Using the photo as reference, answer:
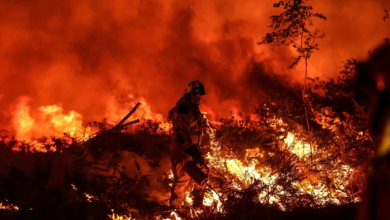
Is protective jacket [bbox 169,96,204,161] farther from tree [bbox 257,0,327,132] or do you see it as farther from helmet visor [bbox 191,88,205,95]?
tree [bbox 257,0,327,132]

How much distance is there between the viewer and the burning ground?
515 centimetres

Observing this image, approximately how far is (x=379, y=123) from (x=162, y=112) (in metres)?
11.0

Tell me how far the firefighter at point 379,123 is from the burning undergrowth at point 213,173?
2386 millimetres

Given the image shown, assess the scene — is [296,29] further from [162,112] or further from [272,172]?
[162,112]

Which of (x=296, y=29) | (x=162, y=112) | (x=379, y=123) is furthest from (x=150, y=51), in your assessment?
(x=379, y=123)

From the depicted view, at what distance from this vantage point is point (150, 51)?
13961 mm

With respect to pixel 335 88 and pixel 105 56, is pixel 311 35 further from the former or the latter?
pixel 105 56

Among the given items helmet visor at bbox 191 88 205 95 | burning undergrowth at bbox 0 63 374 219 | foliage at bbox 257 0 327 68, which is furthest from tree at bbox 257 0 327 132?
helmet visor at bbox 191 88 205 95

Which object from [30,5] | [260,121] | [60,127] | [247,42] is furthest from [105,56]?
[260,121]

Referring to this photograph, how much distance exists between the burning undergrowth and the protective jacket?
0.71 meters

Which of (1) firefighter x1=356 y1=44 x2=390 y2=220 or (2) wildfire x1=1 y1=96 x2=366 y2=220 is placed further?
(2) wildfire x1=1 y1=96 x2=366 y2=220

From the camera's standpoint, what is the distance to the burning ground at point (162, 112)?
5.15 meters

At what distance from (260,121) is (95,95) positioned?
7135mm

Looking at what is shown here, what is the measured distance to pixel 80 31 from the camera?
42.2 feet
